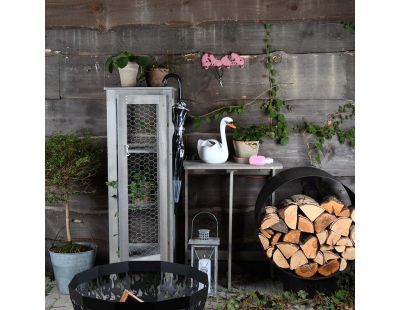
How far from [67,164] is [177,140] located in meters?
0.72

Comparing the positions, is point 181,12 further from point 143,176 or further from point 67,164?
point 67,164

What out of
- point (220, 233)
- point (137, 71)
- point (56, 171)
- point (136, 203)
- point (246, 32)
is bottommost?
point (220, 233)

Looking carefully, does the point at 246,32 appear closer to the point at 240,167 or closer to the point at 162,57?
the point at 162,57

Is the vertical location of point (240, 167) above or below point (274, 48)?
below

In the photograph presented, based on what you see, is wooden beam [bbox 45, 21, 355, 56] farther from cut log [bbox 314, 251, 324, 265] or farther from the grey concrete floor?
the grey concrete floor

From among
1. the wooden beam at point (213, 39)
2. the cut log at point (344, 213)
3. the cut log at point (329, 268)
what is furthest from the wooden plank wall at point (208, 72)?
the cut log at point (329, 268)

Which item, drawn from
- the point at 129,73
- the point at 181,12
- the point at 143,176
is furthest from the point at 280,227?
the point at 181,12

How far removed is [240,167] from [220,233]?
689 mm

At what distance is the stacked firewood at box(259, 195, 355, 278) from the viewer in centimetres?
318

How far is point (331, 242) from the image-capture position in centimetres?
319

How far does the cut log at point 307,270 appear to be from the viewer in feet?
10.5
